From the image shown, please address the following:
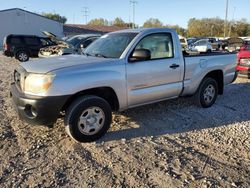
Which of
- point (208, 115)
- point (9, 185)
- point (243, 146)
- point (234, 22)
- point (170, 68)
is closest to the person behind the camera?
point (9, 185)

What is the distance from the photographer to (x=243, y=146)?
434 centimetres

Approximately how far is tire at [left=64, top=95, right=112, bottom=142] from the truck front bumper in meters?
0.22

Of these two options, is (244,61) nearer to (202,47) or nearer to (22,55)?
(202,47)

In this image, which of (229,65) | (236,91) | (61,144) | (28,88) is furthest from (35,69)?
(236,91)

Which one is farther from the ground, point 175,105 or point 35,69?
point 35,69

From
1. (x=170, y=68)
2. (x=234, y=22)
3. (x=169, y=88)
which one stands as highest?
(x=234, y=22)

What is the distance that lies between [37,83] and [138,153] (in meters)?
1.84

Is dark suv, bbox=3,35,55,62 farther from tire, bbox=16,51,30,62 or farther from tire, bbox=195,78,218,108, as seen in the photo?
tire, bbox=195,78,218,108

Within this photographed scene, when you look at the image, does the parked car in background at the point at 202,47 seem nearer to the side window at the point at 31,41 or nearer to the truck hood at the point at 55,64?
the truck hood at the point at 55,64

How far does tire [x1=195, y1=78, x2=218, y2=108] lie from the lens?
6.15m

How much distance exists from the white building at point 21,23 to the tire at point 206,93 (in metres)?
37.3

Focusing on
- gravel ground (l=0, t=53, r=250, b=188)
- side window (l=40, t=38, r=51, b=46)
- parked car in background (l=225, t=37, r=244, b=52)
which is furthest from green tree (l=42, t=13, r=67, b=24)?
gravel ground (l=0, t=53, r=250, b=188)

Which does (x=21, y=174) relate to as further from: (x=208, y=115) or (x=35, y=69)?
(x=208, y=115)

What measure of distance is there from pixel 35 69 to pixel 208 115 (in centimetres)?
372
